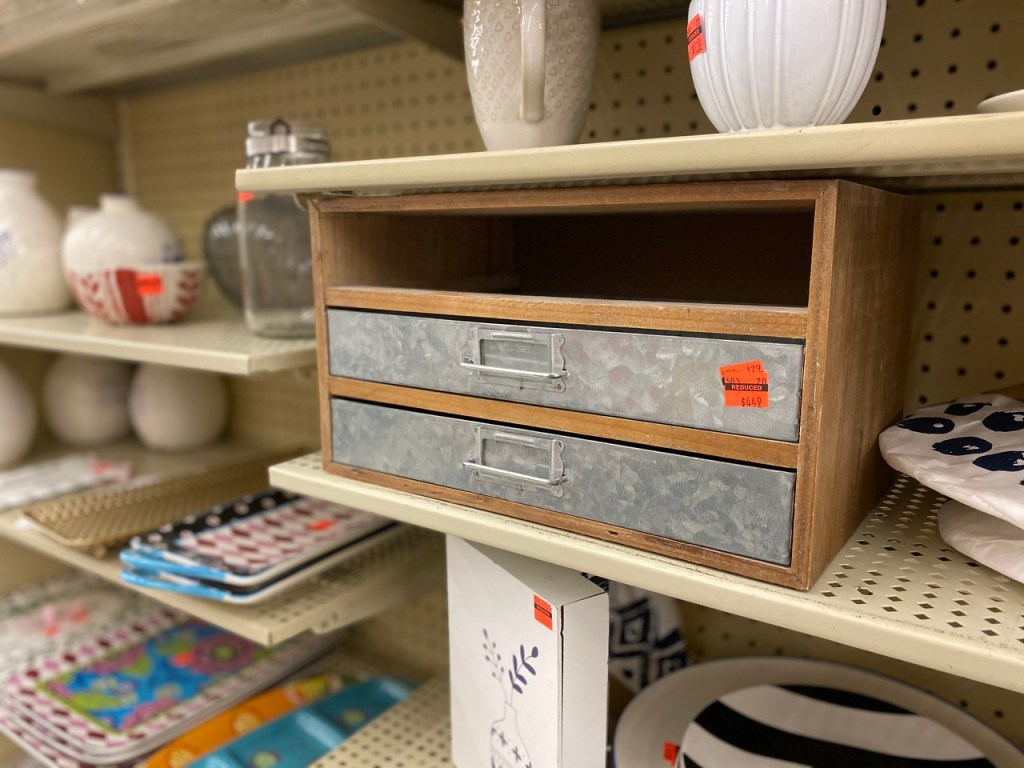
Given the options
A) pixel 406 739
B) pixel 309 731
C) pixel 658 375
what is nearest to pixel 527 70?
pixel 658 375

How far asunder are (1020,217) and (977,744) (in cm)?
52

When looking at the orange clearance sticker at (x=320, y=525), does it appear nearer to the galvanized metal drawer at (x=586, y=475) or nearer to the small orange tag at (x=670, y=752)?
the galvanized metal drawer at (x=586, y=475)

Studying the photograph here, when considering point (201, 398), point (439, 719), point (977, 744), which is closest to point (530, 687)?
point (439, 719)

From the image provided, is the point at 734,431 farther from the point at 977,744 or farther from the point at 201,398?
the point at 201,398

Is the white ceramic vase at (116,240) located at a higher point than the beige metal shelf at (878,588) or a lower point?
higher

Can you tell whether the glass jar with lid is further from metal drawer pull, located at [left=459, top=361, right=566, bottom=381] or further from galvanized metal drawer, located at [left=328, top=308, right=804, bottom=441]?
metal drawer pull, located at [left=459, top=361, right=566, bottom=381]

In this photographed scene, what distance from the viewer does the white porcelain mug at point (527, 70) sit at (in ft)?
2.02

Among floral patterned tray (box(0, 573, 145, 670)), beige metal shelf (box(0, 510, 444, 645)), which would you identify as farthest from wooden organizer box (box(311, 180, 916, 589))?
floral patterned tray (box(0, 573, 145, 670))

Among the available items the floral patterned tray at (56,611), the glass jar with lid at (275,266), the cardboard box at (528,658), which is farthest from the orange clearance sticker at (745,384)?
the floral patterned tray at (56,611)

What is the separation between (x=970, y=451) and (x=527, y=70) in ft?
1.48

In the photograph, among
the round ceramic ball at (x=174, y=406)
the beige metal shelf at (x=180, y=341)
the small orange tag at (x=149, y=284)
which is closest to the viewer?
the beige metal shelf at (x=180, y=341)

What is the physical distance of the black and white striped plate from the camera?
28.0 inches

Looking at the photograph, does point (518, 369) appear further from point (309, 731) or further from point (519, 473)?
point (309, 731)

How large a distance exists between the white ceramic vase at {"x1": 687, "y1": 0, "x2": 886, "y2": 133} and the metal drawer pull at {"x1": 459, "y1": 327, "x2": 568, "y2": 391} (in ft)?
0.68
